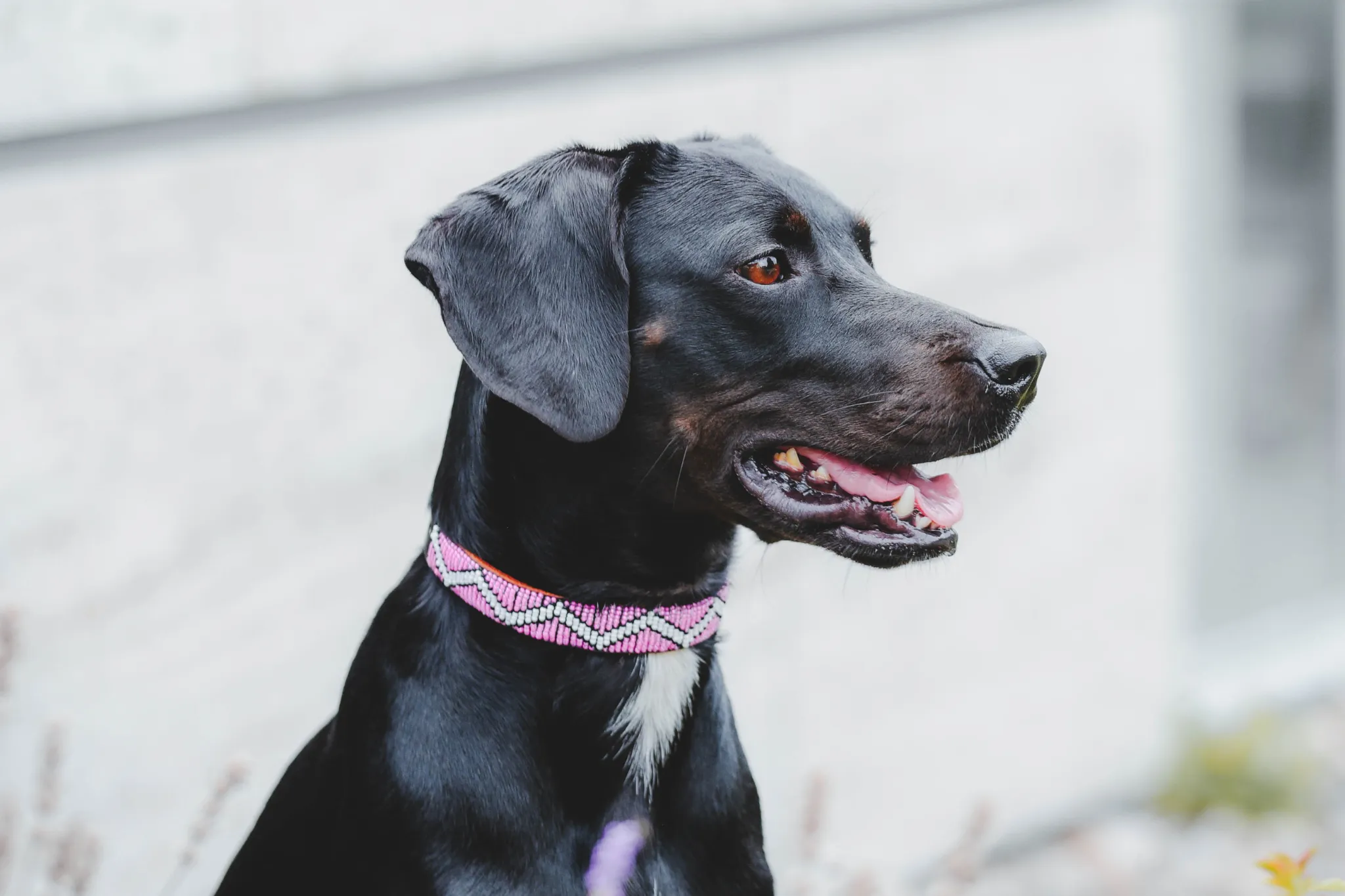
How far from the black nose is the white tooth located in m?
0.20

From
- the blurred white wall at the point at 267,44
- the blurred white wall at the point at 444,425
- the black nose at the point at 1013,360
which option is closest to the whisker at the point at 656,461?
the black nose at the point at 1013,360

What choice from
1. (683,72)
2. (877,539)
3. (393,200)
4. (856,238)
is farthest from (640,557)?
(683,72)

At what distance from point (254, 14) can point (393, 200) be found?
52 cm

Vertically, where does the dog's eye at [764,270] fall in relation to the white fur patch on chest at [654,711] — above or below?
above

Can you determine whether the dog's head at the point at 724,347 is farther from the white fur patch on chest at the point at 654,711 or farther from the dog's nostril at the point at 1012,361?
the white fur patch on chest at the point at 654,711

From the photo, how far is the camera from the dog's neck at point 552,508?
232 cm

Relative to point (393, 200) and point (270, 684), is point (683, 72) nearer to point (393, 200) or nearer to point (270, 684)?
point (393, 200)

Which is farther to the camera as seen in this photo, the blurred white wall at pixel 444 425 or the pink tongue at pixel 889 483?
the blurred white wall at pixel 444 425

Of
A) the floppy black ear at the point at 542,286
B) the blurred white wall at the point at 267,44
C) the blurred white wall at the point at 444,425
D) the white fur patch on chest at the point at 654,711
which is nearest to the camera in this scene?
the floppy black ear at the point at 542,286

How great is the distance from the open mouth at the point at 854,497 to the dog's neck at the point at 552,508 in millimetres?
155

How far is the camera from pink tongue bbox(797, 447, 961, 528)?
7.57ft

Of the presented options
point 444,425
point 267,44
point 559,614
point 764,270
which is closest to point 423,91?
point 267,44

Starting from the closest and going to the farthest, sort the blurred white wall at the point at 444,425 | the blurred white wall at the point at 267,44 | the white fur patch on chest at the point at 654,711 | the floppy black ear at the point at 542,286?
the floppy black ear at the point at 542,286, the white fur patch on chest at the point at 654,711, the blurred white wall at the point at 267,44, the blurred white wall at the point at 444,425

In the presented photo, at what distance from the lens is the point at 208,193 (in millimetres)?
3586
